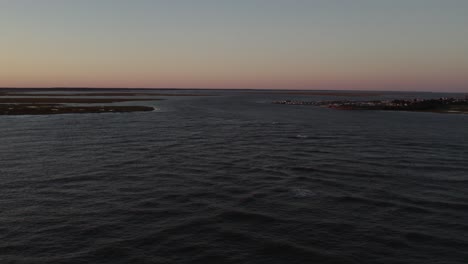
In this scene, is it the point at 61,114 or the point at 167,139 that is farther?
the point at 61,114

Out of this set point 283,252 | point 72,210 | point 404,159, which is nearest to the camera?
point 283,252

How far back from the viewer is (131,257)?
57.0 feet

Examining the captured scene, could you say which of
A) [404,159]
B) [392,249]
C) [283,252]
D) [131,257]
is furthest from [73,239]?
[404,159]

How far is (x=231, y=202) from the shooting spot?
81.9 feet

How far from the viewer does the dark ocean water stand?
18.2 metres

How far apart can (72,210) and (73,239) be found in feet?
14.3

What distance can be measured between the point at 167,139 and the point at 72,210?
28069 mm

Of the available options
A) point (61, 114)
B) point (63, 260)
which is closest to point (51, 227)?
point (63, 260)

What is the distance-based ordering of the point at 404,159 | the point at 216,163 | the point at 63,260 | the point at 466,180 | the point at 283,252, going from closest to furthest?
the point at 63,260 → the point at 283,252 → the point at 466,180 → the point at 216,163 → the point at 404,159

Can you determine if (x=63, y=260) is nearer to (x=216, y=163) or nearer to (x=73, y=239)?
(x=73, y=239)

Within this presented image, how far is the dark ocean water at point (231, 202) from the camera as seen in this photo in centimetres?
1823

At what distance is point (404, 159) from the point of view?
38875 mm

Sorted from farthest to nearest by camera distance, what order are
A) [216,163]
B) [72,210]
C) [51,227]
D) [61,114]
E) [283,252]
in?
1. [61,114]
2. [216,163]
3. [72,210]
4. [51,227]
5. [283,252]

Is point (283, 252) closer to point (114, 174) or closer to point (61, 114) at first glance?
point (114, 174)
